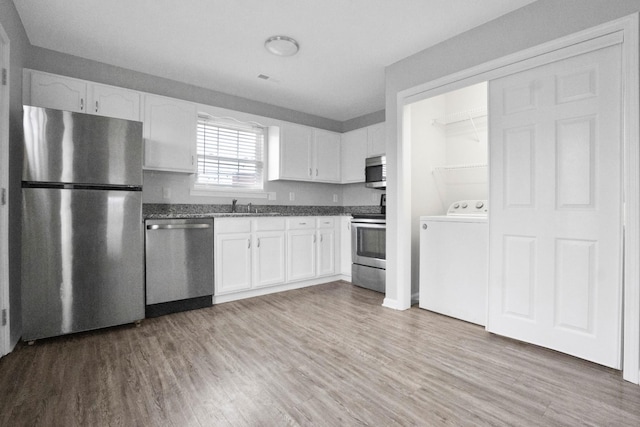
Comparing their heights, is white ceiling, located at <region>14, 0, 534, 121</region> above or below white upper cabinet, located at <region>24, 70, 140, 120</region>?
above

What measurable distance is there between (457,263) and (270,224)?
2.06m

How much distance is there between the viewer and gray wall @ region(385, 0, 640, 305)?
203cm

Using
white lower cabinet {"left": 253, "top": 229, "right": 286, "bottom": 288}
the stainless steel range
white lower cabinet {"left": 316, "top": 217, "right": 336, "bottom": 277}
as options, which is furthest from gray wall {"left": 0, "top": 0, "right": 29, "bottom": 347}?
the stainless steel range

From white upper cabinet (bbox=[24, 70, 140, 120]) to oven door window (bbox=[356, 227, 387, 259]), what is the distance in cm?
282

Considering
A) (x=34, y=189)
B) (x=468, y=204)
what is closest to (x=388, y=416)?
(x=468, y=204)

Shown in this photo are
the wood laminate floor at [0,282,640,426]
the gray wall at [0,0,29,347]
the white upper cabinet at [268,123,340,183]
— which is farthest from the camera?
the white upper cabinet at [268,123,340,183]

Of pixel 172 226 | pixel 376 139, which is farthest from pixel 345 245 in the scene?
pixel 172 226

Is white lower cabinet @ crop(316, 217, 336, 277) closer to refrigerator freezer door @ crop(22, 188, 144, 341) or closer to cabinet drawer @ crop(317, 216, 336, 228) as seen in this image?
cabinet drawer @ crop(317, 216, 336, 228)

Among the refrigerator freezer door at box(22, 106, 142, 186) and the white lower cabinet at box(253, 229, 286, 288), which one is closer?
the refrigerator freezer door at box(22, 106, 142, 186)

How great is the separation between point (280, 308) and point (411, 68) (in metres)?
2.71

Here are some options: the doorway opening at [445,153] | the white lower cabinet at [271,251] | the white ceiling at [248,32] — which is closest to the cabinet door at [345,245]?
the white lower cabinet at [271,251]

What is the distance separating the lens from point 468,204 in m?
3.17

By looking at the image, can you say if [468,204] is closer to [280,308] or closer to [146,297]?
[280,308]

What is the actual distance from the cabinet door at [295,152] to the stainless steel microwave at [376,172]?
33.4 inches
